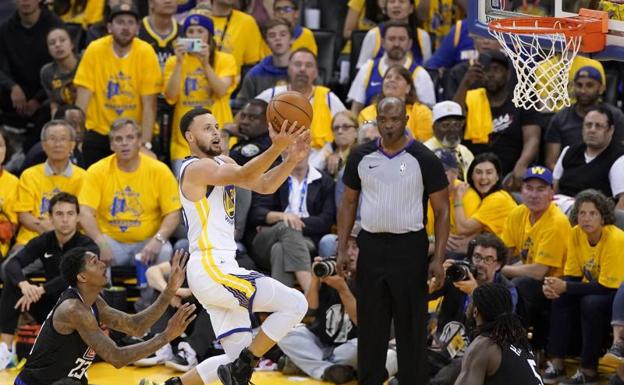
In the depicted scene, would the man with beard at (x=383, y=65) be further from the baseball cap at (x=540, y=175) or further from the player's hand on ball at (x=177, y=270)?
the player's hand on ball at (x=177, y=270)

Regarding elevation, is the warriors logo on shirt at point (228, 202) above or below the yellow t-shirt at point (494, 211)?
above

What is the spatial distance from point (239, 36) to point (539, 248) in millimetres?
4959

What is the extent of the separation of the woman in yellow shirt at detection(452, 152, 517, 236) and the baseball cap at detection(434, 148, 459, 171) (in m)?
0.17

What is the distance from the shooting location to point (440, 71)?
1320 cm

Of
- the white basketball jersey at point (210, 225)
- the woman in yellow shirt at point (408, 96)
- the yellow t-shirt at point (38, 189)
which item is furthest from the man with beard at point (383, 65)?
the white basketball jersey at point (210, 225)

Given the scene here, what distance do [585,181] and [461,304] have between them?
195 cm

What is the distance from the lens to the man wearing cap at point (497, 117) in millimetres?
12078

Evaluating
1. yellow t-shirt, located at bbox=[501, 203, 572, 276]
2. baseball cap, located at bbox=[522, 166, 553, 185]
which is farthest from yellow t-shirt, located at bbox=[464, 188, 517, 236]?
baseball cap, located at bbox=[522, 166, 553, 185]

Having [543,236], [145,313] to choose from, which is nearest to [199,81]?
[543,236]

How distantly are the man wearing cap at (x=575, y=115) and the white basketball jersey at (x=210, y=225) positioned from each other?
15.6 ft

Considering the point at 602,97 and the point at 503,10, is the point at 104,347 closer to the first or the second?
the point at 503,10

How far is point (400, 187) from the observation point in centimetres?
941

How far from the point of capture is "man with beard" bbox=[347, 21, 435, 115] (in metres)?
12.8

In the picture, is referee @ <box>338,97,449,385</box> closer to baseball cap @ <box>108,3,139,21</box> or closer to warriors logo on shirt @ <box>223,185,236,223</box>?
warriors logo on shirt @ <box>223,185,236,223</box>
